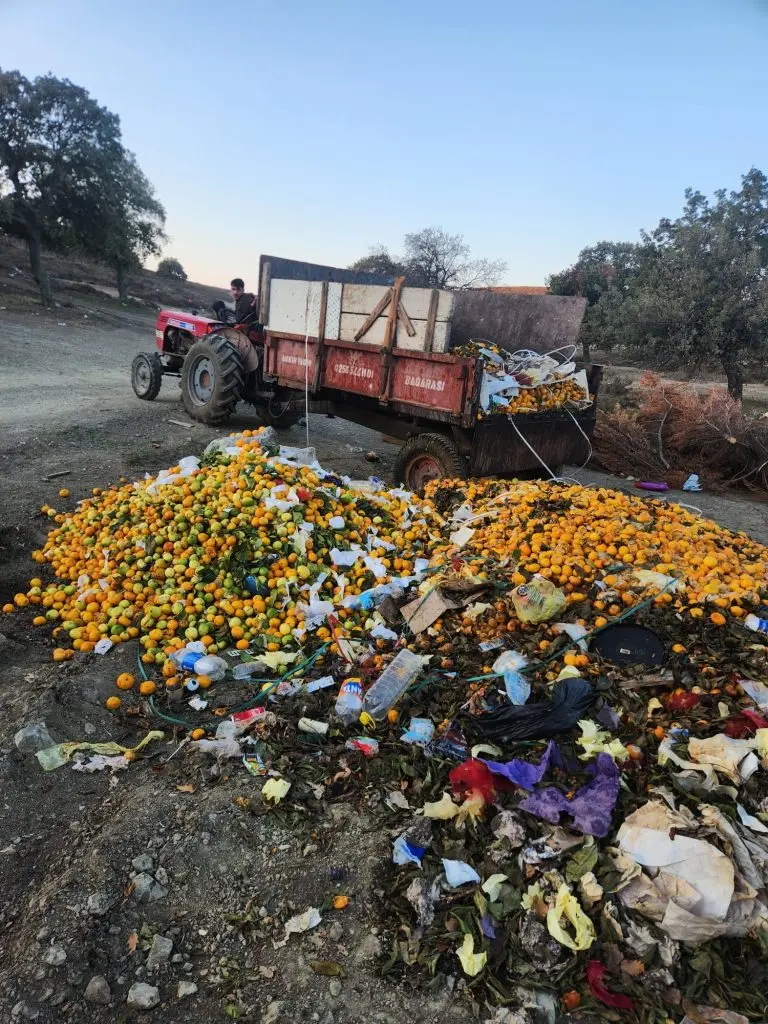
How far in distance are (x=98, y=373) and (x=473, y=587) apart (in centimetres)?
1297

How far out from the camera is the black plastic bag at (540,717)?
3.29 meters

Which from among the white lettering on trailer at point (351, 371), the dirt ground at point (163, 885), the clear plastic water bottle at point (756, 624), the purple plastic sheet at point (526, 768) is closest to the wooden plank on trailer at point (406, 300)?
the white lettering on trailer at point (351, 371)

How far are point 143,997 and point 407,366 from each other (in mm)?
5887

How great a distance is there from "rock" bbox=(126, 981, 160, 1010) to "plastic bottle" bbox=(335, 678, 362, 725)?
5.24 feet

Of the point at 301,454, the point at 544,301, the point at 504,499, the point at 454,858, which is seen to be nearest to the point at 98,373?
the point at 301,454

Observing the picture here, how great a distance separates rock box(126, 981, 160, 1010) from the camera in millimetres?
2289

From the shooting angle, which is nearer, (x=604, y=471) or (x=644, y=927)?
(x=644, y=927)

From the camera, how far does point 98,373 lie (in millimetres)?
14531

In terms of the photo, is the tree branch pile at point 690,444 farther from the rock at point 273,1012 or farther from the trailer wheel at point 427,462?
the rock at point 273,1012

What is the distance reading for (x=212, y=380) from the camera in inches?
391

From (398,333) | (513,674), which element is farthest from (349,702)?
(398,333)

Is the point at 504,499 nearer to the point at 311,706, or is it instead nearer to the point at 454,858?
the point at 311,706

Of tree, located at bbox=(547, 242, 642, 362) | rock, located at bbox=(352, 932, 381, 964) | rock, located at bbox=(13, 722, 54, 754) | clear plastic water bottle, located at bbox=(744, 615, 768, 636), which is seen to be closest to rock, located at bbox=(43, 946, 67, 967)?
rock, located at bbox=(352, 932, 381, 964)

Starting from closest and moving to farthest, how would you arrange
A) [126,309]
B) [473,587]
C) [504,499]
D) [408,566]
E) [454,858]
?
[454,858]
[473,587]
[408,566]
[504,499]
[126,309]
